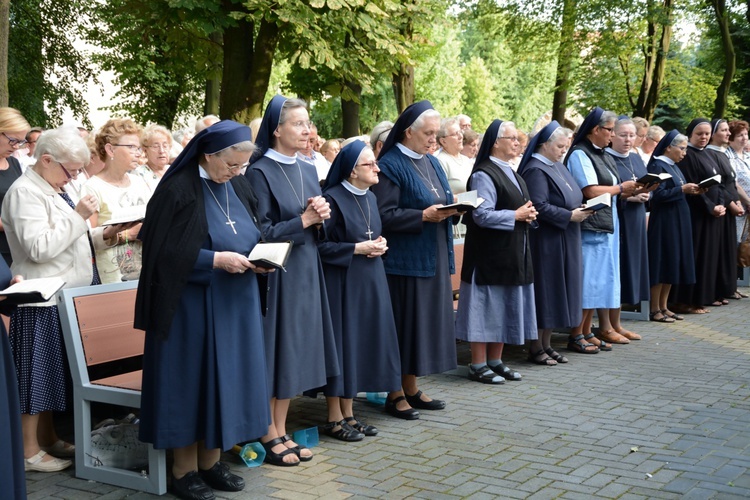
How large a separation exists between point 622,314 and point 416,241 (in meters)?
5.31

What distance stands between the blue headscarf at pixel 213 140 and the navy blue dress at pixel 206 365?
20 centimetres

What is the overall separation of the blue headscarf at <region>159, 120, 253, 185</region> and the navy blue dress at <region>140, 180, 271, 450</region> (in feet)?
0.64

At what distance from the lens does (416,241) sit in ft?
23.2

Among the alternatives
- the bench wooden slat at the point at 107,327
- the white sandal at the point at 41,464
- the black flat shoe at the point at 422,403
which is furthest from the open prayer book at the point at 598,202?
the white sandal at the point at 41,464

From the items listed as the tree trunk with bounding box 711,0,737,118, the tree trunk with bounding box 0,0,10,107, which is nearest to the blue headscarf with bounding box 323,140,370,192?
the tree trunk with bounding box 0,0,10,107

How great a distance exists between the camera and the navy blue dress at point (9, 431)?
414 centimetres

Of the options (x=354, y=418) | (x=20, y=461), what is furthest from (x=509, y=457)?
(x=20, y=461)

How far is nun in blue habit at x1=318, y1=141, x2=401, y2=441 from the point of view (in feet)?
21.1

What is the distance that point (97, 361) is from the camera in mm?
5816

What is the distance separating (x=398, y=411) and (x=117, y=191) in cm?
261

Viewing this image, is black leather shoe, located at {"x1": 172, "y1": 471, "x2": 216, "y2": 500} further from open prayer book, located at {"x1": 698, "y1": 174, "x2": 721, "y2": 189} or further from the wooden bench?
open prayer book, located at {"x1": 698, "y1": 174, "x2": 721, "y2": 189}

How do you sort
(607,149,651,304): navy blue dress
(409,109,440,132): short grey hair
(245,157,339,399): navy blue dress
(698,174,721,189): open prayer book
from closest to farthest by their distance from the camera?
(245,157,339,399): navy blue dress → (409,109,440,132): short grey hair → (607,149,651,304): navy blue dress → (698,174,721,189): open prayer book

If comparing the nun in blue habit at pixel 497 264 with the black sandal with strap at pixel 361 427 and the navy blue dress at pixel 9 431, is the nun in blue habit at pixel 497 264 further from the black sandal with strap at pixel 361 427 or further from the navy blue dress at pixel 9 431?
the navy blue dress at pixel 9 431

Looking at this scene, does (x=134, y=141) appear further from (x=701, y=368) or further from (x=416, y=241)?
(x=701, y=368)
